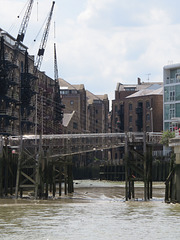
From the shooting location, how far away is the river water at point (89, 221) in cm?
2808

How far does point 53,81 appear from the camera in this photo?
505ft

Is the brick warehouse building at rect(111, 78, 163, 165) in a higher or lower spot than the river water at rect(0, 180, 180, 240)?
higher

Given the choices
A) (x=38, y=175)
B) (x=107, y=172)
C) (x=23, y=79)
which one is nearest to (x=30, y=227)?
(x=38, y=175)

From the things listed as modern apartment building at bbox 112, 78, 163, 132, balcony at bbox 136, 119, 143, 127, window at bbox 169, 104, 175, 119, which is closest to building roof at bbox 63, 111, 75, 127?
modern apartment building at bbox 112, 78, 163, 132

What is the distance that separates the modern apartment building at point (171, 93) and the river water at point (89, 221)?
6936cm

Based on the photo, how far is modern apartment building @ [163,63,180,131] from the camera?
11238cm

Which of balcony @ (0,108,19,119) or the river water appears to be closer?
the river water

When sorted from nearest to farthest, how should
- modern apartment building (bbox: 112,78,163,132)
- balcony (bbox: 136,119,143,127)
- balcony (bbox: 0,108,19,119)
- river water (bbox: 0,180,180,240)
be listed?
1. river water (bbox: 0,180,180,240)
2. balcony (bbox: 0,108,19,119)
3. modern apartment building (bbox: 112,78,163,132)
4. balcony (bbox: 136,119,143,127)

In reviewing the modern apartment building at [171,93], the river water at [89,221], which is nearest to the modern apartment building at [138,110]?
the modern apartment building at [171,93]

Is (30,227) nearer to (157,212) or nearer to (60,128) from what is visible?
(157,212)

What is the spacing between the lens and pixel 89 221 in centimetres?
3316

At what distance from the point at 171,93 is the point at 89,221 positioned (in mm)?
82884

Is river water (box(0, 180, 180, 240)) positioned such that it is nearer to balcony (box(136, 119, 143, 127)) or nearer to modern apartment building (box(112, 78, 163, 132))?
modern apartment building (box(112, 78, 163, 132))

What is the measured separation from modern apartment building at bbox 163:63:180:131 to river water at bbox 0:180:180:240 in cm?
6936
